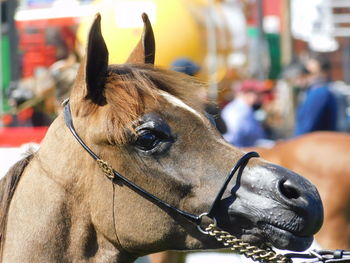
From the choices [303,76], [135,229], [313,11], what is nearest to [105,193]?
[135,229]

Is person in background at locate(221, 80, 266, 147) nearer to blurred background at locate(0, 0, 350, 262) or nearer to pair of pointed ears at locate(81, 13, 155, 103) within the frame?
blurred background at locate(0, 0, 350, 262)

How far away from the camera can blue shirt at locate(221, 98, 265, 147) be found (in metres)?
8.58

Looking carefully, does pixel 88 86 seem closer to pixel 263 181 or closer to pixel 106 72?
pixel 106 72

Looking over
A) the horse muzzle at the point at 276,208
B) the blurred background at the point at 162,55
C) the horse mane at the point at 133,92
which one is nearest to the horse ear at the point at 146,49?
the horse mane at the point at 133,92

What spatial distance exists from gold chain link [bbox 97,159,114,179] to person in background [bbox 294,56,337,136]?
5.70 meters

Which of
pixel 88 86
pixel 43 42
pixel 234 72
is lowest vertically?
pixel 234 72

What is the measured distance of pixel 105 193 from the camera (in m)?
2.80

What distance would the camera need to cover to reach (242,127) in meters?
8.68

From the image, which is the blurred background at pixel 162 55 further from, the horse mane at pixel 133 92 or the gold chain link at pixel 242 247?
the gold chain link at pixel 242 247

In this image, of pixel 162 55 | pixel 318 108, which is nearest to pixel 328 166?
pixel 318 108

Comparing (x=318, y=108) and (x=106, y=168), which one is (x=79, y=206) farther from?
(x=318, y=108)

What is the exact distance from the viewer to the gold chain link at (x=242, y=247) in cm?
270

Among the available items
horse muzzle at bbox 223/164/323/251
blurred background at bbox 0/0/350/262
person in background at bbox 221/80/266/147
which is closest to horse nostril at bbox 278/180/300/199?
horse muzzle at bbox 223/164/323/251

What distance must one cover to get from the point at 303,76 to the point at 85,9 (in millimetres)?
3638
